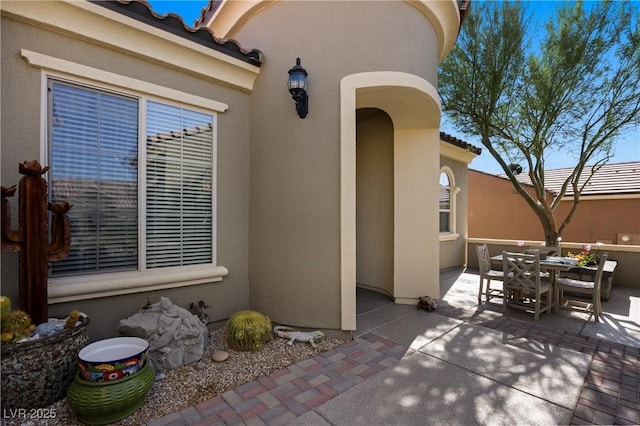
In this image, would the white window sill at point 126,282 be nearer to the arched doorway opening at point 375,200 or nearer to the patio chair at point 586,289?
the arched doorway opening at point 375,200

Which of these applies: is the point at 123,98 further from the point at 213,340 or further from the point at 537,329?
the point at 537,329

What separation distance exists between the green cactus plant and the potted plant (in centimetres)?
168

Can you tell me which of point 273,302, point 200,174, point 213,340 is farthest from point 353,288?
point 200,174

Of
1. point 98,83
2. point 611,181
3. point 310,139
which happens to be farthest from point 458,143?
point 611,181

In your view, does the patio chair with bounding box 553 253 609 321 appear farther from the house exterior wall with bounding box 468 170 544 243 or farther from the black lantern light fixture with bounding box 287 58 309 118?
the house exterior wall with bounding box 468 170 544 243

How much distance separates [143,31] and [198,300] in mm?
3942

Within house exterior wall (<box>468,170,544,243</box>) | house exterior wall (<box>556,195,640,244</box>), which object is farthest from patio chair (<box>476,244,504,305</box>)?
house exterior wall (<box>556,195,640,244</box>)

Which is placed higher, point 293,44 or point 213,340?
point 293,44

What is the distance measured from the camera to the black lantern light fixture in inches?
172

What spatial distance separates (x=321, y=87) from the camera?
4.66m

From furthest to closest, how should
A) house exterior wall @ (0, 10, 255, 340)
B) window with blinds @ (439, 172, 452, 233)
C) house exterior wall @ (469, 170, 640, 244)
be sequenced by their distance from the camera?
house exterior wall @ (469, 170, 640, 244) < window with blinds @ (439, 172, 452, 233) < house exterior wall @ (0, 10, 255, 340)

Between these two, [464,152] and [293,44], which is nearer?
[293,44]

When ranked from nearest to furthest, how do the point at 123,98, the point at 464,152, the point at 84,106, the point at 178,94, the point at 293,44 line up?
the point at 84,106 → the point at 123,98 → the point at 178,94 → the point at 293,44 → the point at 464,152

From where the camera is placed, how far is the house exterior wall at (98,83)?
132 inches
